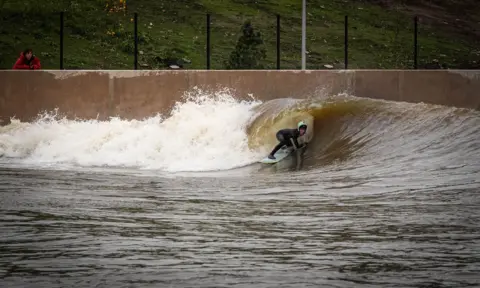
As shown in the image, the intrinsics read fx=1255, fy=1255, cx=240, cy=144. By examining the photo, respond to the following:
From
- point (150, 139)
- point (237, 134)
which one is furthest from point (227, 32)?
point (237, 134)

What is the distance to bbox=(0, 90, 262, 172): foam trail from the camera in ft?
77.1

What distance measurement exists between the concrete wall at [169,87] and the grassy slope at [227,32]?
1298 centimetres

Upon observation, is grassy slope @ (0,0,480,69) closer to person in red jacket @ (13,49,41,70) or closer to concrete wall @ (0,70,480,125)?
person in red jacket @ (13,49,41,70)

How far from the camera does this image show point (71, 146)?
24812 millimetres

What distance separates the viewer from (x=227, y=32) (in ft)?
155

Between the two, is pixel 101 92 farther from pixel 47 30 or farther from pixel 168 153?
pixel 47 30

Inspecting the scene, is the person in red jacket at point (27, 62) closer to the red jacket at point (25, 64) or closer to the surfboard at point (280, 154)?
the red jacket at point (25, 64)

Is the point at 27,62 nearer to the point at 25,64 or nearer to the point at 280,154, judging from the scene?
the point at 25,64

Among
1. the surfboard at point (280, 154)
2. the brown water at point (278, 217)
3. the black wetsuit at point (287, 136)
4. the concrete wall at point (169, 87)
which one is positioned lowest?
the brown water at point (278, 217)

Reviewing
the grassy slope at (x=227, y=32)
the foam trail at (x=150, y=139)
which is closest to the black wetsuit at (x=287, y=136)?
the foam trail at (x=150, y=139)

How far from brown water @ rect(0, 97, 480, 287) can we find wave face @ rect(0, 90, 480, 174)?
0.08 metres

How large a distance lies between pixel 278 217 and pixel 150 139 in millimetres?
11624

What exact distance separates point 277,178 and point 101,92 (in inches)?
294

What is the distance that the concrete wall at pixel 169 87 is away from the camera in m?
24.1
